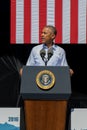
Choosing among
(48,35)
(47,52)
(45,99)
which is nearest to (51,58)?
(47,52)

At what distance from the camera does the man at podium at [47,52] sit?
5812mm

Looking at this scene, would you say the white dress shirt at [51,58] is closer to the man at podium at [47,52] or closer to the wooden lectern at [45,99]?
the man at podium at [47,52]

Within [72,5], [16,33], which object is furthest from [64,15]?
[16,33]

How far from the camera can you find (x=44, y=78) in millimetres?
5617

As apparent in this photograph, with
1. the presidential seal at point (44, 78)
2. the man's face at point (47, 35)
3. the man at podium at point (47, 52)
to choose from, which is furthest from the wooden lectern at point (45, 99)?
the man's face at point (47, 35)

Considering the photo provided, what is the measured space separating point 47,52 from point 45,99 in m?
0.52

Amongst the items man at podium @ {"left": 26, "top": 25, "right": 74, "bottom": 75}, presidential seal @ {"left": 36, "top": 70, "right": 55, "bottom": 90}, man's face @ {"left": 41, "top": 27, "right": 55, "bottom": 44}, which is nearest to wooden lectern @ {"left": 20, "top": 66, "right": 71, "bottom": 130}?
presidential seal @ {"left": 36, "top": 70, "right": 55, "bottom": 90}

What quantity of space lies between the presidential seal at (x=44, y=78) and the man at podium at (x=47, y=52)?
0.25 meters

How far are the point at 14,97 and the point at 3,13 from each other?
40.7 inches

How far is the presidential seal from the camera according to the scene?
5.57 meters

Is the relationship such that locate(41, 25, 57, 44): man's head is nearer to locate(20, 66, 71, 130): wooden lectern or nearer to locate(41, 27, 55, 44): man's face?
locate(41, 27, 55, 44): man's face

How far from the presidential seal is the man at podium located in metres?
0.25

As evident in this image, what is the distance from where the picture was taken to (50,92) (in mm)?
5539

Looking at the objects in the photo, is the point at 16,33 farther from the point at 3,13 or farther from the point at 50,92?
the point at 50,92
